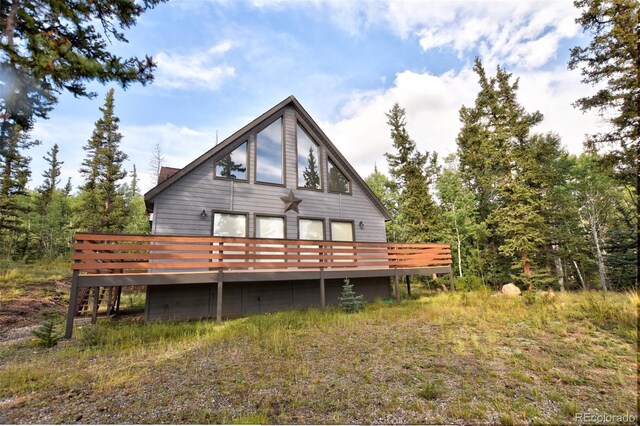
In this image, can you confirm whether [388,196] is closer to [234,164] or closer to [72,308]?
[234,164]

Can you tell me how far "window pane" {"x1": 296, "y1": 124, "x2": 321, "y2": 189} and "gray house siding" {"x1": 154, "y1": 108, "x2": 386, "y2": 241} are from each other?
10.3 inches

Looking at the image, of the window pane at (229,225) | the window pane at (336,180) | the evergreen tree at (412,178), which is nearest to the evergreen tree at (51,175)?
the window pane at (229,225)

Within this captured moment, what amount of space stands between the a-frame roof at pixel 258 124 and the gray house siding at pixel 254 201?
0.60ft

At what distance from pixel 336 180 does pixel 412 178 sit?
992 centimetres

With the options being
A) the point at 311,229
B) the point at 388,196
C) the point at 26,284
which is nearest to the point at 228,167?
the point at 311,229

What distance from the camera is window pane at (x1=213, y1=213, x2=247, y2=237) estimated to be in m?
10.4

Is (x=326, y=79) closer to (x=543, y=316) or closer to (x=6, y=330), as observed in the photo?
(x=543, y=316)

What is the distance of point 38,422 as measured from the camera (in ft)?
10.5

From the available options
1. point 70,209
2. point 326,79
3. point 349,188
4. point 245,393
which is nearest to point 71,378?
point 245,393

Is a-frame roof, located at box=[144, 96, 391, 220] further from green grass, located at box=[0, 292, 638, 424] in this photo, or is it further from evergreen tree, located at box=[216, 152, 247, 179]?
green grass, located at box=[0, 292, 638, 424]

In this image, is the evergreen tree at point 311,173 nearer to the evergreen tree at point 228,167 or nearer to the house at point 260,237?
the house at point 260,237

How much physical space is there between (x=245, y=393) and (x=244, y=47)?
12.9m

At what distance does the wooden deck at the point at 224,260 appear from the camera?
7.19 metres

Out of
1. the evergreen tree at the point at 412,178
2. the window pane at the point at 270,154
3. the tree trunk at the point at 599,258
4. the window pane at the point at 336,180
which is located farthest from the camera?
the tree trunk at the point at 599,258
